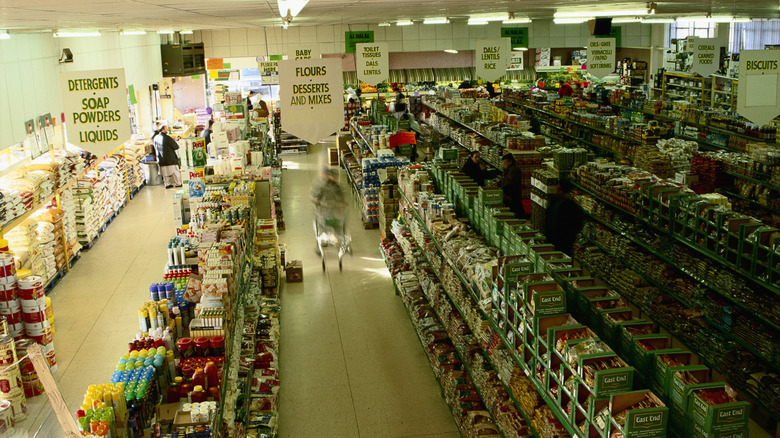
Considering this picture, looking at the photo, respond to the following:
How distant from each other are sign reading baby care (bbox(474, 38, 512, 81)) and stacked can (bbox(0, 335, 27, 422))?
37.6ft

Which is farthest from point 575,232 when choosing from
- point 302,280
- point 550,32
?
point 550,32

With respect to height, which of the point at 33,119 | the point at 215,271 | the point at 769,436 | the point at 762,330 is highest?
the point at 33,119

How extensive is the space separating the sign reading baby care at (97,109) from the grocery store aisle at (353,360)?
123 inches

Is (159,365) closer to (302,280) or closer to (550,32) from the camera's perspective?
(302,280)

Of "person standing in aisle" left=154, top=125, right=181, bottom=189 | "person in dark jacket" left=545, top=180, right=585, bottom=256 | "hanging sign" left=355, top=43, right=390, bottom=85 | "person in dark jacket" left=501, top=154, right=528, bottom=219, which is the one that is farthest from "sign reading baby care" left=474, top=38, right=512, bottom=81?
"person in dark jacket" left=545, top=180, right=585, bottom=256

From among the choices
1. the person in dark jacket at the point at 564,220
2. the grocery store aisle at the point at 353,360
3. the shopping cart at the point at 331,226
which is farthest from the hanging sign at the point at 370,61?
the person in dark jacket at the point at 564,220

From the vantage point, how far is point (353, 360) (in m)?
7.90

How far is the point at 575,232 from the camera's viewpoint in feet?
27.7

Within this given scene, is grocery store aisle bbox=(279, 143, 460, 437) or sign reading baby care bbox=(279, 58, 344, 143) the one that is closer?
grocery store aisle bbox=(279, 143, 460, 437)

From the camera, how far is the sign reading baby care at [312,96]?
8.25 m

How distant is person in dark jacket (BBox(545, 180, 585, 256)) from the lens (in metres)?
8.35

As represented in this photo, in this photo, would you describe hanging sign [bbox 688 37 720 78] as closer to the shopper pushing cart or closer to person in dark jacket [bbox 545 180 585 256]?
person in dark jacket [bbox 545 180 585 256]

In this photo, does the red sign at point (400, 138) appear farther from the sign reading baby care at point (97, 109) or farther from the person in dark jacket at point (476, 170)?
the sign reading baby care at point (97, 109)

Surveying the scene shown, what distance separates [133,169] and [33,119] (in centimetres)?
567
